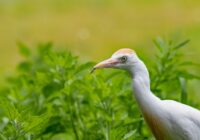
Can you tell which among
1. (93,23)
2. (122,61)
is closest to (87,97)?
(122,61)

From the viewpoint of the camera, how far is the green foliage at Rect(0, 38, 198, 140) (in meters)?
2.84

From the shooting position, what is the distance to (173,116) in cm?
237

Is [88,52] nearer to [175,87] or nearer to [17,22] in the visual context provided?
[17,22]

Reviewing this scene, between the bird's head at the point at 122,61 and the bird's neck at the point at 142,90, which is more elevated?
the bird's head at the point at 122,61

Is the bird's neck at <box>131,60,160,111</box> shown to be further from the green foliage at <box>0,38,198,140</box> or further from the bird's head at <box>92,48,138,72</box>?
the green foliage at <box>0,38,198,140</box>

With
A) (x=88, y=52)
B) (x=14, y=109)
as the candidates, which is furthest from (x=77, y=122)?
(x=88, y=52)

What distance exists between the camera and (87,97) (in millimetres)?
3178

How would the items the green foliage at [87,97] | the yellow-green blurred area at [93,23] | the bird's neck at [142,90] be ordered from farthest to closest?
1. the yellow-green blurred area at [93,23]
2. the green foliage at [87,97]
3. the bird's neck at [142,90]

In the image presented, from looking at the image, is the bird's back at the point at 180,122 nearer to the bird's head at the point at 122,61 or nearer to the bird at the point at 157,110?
the bird at the point at 157,110

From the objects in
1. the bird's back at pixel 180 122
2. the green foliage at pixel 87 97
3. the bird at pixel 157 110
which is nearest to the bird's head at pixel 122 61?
the bird at pixel 157 110

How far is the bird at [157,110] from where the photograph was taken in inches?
92.8

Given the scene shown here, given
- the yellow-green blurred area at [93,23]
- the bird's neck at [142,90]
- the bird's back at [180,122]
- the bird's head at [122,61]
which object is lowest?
the bird's back at [180,122]

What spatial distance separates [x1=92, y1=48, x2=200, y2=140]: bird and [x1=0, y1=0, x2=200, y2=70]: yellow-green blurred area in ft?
19.3

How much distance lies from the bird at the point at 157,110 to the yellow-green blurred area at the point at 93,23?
19.3ft
